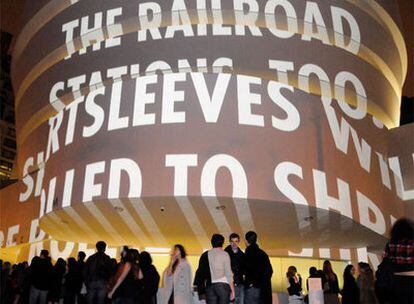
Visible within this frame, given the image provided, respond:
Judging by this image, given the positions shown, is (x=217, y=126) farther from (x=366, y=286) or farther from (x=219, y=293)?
(x=219, y=293)

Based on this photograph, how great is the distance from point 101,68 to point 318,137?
281 inches

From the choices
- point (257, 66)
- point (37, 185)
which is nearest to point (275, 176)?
point (257, 66)

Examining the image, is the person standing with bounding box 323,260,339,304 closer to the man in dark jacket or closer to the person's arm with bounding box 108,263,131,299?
the man in dark jacket

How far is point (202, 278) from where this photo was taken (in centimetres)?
754

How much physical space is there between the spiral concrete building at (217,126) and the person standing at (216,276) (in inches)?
200

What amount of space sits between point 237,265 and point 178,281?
4.25 feet

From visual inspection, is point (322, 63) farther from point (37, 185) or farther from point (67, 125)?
point (37, 185)

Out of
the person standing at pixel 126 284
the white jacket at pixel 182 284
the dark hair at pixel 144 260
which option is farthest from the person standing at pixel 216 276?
the person standing at pixel 126 284

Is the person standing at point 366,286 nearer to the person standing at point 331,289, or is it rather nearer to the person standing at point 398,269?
the person standing at point 331,289

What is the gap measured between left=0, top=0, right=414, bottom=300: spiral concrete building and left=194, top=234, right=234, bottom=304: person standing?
5.07m

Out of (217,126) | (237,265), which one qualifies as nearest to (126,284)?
(237,265)

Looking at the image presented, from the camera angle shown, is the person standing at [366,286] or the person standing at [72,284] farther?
the person standing at [72,284]

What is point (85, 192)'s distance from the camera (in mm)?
13430

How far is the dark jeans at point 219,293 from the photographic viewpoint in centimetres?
737
